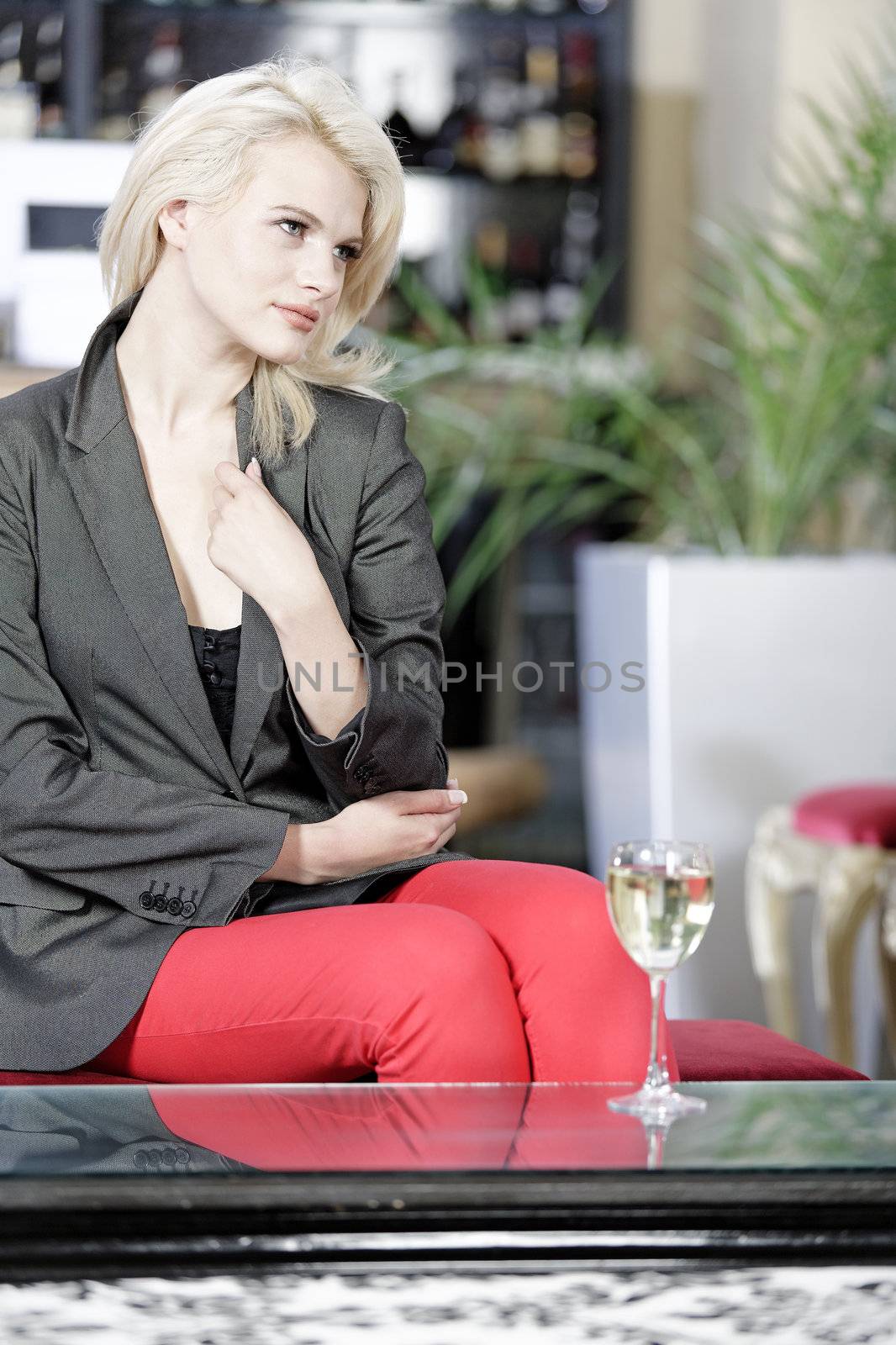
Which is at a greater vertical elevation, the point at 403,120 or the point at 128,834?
the point at 403,120

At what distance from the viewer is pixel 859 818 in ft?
8.27

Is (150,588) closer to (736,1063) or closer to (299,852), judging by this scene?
(299,852)

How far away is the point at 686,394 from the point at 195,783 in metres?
3.41

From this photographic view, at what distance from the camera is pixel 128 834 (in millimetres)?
1256

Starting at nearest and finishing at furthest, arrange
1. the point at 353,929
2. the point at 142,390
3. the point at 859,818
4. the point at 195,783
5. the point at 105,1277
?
the point at 105,1277 < the point at 353,929 < the point at 195,783 < the point at 142,390 < the point at 859,818

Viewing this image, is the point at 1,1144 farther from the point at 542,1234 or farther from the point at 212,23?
the point at 212,23

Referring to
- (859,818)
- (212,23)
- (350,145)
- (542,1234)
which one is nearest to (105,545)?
(350,145)

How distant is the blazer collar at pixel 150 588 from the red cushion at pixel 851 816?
140cm

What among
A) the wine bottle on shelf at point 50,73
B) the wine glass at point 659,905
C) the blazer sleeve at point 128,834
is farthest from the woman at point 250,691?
the wine bottle on shelf at point 50,73

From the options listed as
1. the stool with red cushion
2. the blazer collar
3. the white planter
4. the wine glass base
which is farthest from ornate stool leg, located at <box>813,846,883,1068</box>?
the wine glass base

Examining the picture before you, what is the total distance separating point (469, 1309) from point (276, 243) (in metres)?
0.87

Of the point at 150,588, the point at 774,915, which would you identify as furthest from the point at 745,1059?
the point at 774,915

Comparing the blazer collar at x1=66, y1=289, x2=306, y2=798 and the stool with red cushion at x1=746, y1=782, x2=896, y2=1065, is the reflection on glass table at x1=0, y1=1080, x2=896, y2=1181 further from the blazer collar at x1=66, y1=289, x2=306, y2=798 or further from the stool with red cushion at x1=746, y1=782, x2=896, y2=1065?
the stool with red cushion at x1=746, y1=782, x2=896, y2=1065

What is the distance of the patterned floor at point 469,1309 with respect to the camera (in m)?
0.84
